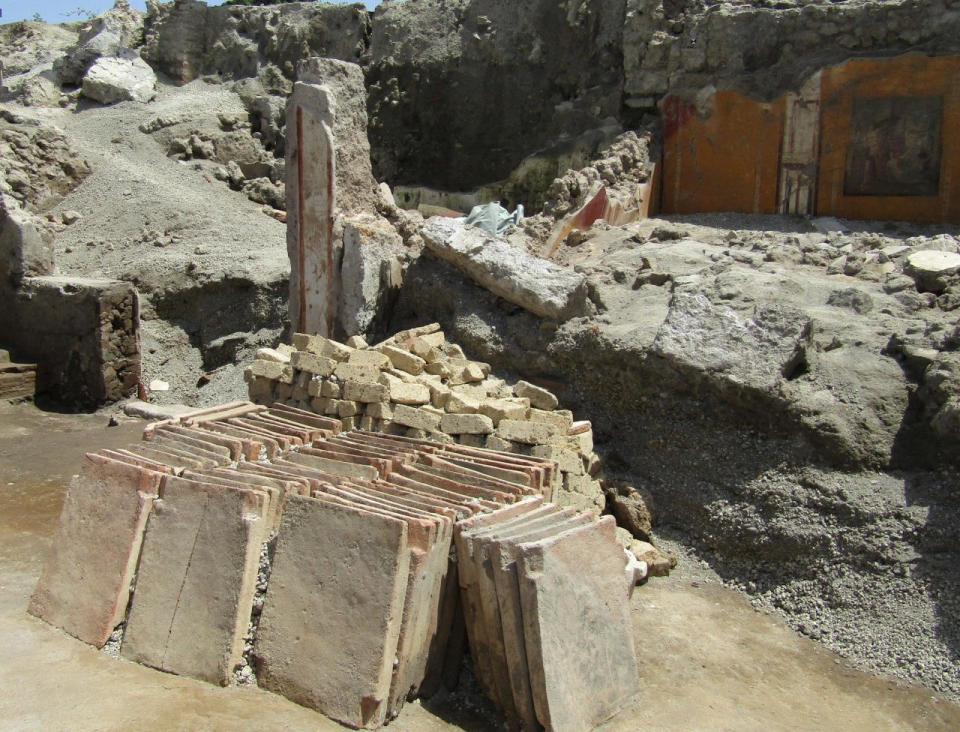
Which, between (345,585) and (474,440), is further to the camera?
(474,440)

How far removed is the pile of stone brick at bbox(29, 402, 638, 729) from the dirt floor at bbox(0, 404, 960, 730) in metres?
0.12

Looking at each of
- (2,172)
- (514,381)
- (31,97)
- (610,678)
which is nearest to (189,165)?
(2,172)

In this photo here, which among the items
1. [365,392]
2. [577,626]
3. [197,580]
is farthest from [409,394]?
[577,626]

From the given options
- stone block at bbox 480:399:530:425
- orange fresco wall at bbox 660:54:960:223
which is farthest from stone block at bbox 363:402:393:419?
orange fresco wall at bbox 660:54:960:223

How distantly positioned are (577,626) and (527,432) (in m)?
1.94

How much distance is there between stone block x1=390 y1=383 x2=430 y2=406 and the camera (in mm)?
6277

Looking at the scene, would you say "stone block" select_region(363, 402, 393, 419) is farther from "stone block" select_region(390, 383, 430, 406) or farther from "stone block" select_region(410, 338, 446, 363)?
"stone block" select_region(410, 338, 446, 363)

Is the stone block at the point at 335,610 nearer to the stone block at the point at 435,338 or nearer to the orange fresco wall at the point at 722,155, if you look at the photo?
the stone block at the point at 435,338

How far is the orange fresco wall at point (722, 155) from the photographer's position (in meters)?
10.5

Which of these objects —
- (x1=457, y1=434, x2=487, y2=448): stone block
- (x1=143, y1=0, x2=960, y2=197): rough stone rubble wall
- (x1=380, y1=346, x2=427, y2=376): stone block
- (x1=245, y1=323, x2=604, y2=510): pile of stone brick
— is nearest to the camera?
(x1=245, y1=323, x2=604, y2=510): pile of stone brick

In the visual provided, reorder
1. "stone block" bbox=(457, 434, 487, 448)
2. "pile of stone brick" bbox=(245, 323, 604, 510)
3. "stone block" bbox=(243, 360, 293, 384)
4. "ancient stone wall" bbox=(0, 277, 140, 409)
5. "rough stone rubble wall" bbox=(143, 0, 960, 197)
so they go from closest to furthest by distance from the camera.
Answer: "pile of stone brick" bbox=(245, 323, 604, 510) → "stone block" bbox=(457, 434, 487, 448) → "stone block" bbox=(243, 360, 293, 384) → "ancient stone wall" bbox=(0, 277, 140, 409) → "rough stone rubble wall" bbox=(143, 0, 960, 197)

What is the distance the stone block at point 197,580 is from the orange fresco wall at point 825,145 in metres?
7.90

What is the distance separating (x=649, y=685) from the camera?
4.60 meters

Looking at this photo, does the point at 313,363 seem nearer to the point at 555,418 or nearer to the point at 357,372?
the point at 357,372
